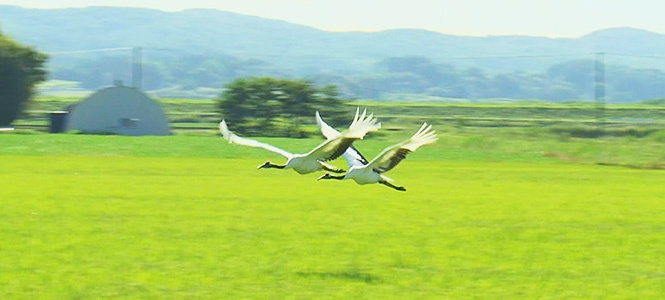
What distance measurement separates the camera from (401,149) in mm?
14906

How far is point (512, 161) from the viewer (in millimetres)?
54750

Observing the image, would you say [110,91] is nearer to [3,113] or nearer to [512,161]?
[3,113]

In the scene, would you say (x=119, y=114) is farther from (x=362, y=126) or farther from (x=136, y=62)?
(x=362, y=126)

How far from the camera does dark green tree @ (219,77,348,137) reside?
7306cm

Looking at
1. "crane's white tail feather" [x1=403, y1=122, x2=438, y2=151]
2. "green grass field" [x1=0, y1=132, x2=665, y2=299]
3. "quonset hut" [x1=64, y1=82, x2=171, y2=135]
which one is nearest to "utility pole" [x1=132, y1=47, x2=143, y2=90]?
"quonset hut" [x1=64, y1=82, x2=171, y2=135]

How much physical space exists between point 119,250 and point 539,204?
1402 centimetres

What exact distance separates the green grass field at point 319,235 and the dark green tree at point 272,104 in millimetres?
29428

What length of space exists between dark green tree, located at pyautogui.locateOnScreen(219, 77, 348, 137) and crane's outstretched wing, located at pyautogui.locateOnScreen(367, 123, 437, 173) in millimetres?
56963

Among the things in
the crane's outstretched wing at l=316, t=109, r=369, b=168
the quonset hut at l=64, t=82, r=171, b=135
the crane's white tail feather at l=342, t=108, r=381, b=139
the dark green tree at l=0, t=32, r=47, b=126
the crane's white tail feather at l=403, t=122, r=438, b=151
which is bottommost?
the quonset hut at l=64, t=82, r=171, b=135

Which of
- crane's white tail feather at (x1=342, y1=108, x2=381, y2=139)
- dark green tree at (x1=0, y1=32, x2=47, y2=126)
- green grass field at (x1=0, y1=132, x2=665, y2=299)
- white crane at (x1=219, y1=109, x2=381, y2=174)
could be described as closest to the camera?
crane's white tail feather at (x1=342, y1=108, x2=381, y2=139)

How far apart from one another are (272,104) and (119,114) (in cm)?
877

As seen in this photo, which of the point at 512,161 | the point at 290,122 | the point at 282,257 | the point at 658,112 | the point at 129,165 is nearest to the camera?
the point at 282,257

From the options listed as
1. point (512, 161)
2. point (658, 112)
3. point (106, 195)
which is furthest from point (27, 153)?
point (658, 112)

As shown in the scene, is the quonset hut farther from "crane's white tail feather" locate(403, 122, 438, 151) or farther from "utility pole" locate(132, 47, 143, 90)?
"crane's white tail feather" locate(403, 122, 438, 151)
